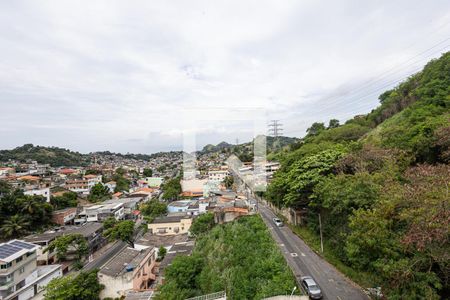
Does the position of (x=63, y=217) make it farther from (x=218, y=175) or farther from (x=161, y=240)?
(x=218, y=175)

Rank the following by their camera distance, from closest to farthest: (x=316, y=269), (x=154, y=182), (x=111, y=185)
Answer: (x=316, y=269)
(x=111, y=185)
(x=154, y=182)

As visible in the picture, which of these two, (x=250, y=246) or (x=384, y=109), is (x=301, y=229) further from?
(x=384, y=109)

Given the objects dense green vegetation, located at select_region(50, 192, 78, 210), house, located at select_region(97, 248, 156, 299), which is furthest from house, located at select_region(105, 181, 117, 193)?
house, located at select_region(97, 248, 156, 299)

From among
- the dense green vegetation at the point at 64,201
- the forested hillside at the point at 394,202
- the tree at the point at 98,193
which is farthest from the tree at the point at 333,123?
the dense green vegetation at the point at 64,201

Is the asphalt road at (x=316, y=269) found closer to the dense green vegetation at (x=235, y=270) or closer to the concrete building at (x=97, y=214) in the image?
the dense green vegetation at (x=235, y=270)

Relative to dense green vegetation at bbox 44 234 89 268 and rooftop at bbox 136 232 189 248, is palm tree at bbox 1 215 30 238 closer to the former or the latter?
dense green vegetation at bbox 44 234 89 268

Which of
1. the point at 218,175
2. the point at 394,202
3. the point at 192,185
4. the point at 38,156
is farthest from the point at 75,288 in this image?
the point at 38,156
